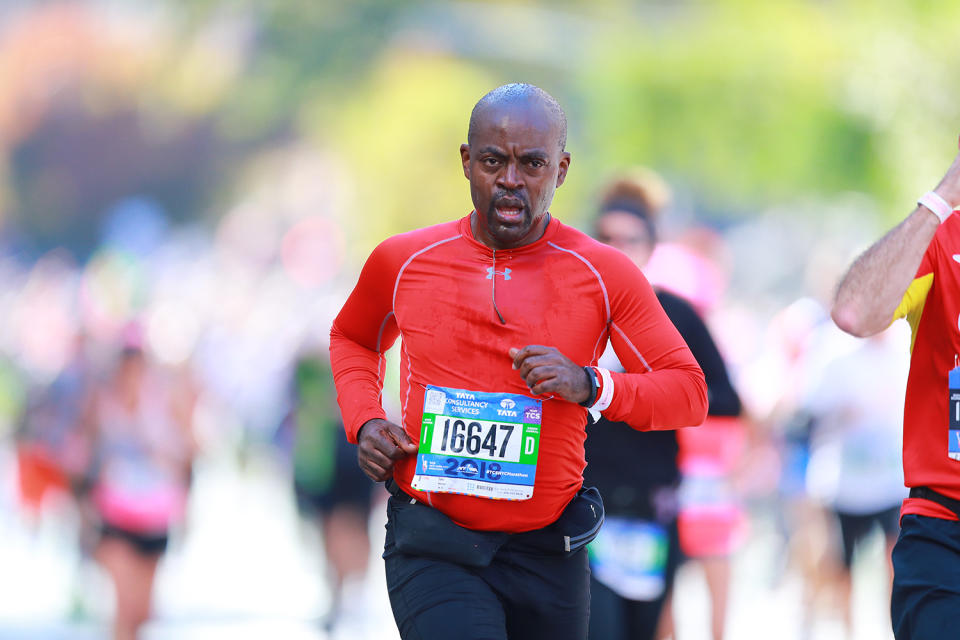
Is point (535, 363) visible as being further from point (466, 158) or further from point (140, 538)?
point (140, 538)

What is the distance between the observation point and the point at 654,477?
5.82 meters

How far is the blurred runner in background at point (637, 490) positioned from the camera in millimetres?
5715

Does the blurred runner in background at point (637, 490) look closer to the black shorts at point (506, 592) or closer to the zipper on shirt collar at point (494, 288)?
the black shorts at point (506, 592)

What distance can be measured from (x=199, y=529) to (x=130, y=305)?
394 cm

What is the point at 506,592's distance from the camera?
4012 millimetres

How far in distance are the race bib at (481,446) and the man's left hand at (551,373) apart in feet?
0.53

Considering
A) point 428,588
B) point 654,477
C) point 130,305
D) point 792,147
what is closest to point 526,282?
point 428,588

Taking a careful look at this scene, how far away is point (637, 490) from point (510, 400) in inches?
76.2

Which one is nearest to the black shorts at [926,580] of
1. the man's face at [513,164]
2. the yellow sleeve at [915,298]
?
the yellow sleeve at [915,298]

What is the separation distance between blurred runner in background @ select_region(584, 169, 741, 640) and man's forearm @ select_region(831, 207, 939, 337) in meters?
1.87

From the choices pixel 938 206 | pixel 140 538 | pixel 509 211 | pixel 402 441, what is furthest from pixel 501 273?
A: pixel 140 538

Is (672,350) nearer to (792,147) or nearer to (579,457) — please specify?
(579,457)

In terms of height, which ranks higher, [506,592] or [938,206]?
[938,206]

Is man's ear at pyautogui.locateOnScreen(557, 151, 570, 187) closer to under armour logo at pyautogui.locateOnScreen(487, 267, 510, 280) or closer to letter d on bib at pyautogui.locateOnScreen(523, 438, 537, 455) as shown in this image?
under armour logo at pyautogui.locateOnScreen(487, 267, 510, 280)
